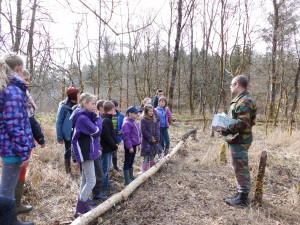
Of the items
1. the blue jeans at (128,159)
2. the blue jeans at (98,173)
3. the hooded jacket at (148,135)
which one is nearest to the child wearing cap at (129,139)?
the blue jeans at (128,159)

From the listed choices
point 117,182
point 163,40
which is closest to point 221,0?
point 117,182

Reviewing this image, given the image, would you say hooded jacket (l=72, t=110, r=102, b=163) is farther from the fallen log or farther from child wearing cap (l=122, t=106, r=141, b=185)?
child wearing cap (l=122, t=106, r=141, b=185)

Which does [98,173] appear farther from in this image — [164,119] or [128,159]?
[164,119]

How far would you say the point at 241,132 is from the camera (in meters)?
3.72

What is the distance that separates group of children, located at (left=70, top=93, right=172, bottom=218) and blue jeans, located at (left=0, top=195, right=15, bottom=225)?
1149 millimetres

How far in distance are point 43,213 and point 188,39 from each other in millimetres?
22638

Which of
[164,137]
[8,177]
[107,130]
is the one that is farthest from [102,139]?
[164,137]

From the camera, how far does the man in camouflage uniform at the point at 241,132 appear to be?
3.65 m

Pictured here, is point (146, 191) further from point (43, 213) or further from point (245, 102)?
point (245, 102)

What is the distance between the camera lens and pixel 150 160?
5.32 metres

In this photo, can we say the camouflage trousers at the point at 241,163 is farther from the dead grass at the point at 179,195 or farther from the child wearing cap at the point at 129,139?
the child wearing cap at the point at 129,139

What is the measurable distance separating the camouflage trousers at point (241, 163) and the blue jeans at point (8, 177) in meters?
2.83

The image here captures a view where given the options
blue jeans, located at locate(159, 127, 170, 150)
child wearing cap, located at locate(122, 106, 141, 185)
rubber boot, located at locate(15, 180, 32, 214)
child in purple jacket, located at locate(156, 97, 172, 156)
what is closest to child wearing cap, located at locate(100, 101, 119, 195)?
child wearing cap, located at locate(122, 106, 141, 185)

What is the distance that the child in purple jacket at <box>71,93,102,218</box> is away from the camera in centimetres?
332
